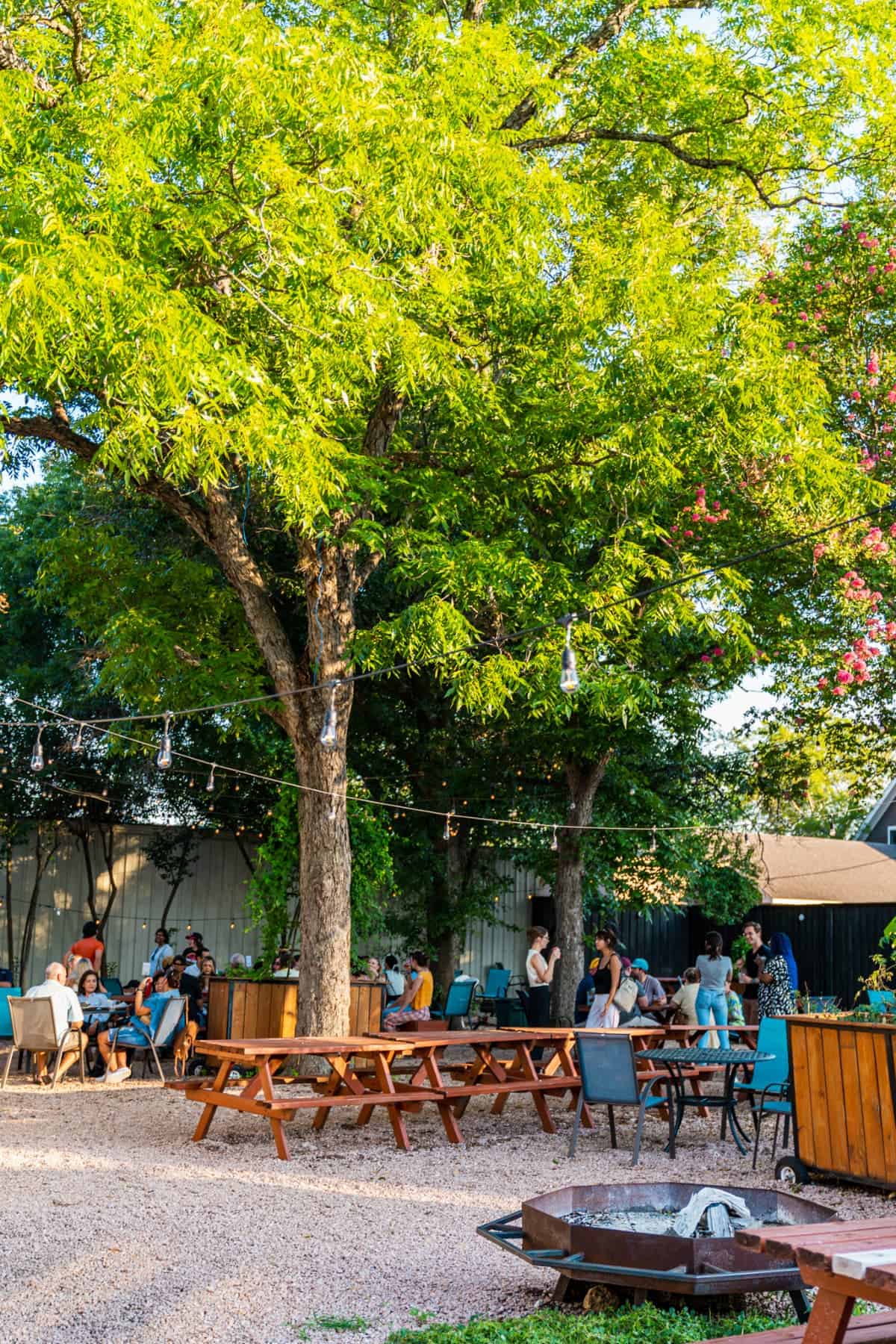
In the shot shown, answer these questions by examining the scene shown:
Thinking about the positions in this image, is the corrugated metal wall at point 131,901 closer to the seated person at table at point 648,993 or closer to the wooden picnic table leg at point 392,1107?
the seated person at table at point 648,993

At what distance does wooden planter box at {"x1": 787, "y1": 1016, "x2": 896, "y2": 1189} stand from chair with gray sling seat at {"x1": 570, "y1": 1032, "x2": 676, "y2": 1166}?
104 centimetres

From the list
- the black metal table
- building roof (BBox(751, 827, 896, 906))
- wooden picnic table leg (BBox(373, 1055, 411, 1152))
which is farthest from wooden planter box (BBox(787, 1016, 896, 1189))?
building roof (BBox(751, 827, 896, 906))

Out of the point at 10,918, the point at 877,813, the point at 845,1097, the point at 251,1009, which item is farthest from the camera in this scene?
the point at 877,813

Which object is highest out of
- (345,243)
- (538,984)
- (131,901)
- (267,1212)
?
(345,243)

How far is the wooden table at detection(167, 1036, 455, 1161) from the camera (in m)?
7.74

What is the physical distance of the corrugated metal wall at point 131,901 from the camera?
62.0 feet

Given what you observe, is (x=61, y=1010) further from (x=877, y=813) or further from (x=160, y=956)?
(x=877, y=813)

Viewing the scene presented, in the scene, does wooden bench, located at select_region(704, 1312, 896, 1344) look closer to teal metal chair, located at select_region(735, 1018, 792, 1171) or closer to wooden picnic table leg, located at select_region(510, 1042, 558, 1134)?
teal metal chair, located at select_region(735, 1018, 792, 1171)

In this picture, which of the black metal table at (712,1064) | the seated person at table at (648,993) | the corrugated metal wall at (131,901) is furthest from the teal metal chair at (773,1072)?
the corrugated metal wall at (131,901)

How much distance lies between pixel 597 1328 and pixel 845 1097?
136 inches

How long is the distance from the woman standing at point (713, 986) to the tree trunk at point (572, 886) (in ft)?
16.1

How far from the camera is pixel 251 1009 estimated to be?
12008mm

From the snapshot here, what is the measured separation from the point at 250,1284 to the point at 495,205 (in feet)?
26.0

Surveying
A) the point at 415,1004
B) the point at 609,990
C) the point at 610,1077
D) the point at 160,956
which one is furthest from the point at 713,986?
the point at 160,956
